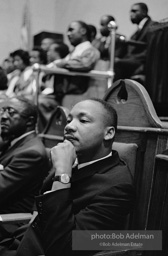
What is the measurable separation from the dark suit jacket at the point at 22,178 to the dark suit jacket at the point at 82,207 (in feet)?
2.24

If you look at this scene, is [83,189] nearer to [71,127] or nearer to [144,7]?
[71,127]

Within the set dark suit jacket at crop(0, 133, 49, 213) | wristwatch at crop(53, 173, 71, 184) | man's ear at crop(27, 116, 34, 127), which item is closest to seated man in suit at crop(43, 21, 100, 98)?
man's ear at crop(27, 116, 34, 127)

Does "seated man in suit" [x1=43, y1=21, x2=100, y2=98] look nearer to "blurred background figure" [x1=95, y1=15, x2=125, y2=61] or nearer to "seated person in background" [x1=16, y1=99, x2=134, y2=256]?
"blurred background figure" [x1=95, y1=15, x2=125, y2=61]

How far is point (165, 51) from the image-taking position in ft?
10.8

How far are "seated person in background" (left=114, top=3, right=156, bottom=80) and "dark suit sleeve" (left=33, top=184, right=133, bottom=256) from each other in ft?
8.67

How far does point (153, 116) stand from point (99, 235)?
57 cm

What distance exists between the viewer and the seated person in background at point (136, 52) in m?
3.85

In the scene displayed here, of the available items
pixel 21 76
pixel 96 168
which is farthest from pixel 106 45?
pixel 96 168

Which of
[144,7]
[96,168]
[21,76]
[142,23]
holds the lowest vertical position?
[21,76]

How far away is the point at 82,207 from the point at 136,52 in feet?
9.43

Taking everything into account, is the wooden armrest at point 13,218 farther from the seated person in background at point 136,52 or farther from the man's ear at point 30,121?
the seated person in background at point 136,52

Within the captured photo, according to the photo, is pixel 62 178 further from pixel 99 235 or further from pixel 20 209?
pixel 20 209

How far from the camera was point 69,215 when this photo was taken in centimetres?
124

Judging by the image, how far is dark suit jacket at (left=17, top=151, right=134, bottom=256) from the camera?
1.23m
